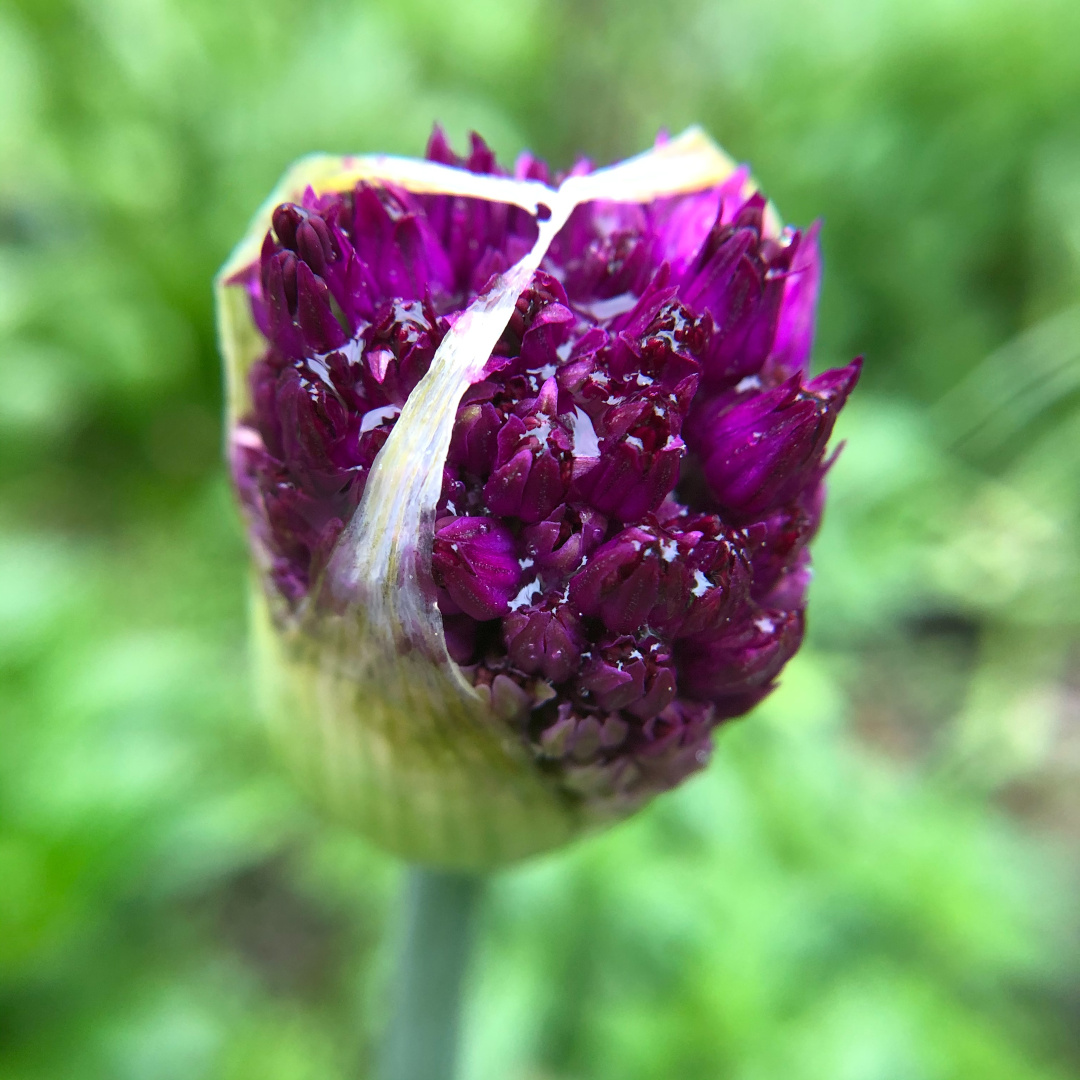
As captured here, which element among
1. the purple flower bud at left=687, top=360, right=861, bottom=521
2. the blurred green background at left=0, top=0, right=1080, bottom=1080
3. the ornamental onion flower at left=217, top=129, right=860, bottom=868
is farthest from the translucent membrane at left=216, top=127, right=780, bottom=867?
the blurred green background at left=0, top=0, right=1080, bottom=1080

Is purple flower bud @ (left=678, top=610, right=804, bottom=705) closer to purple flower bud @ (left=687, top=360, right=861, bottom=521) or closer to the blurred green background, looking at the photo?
purple flower bud @ (left=687, top=360, right=861, bottom=521)

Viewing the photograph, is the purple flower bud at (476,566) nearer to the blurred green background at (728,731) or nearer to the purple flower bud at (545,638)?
the purple flower bud at (545,638)

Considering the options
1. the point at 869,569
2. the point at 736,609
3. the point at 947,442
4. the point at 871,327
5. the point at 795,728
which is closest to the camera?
the point at 736,609

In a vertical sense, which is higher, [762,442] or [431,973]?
[762,442]

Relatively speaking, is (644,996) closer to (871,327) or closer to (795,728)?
(795,728)

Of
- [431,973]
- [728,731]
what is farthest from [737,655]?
[728,731]

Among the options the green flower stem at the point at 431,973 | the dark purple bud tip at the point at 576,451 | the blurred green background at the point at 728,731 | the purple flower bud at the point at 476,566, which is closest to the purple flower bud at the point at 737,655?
the dark purple bud tip at the point at 576,451

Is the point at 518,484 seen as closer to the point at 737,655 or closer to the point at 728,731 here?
the point at 737,655

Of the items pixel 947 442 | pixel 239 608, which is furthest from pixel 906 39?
pixel 239 608
